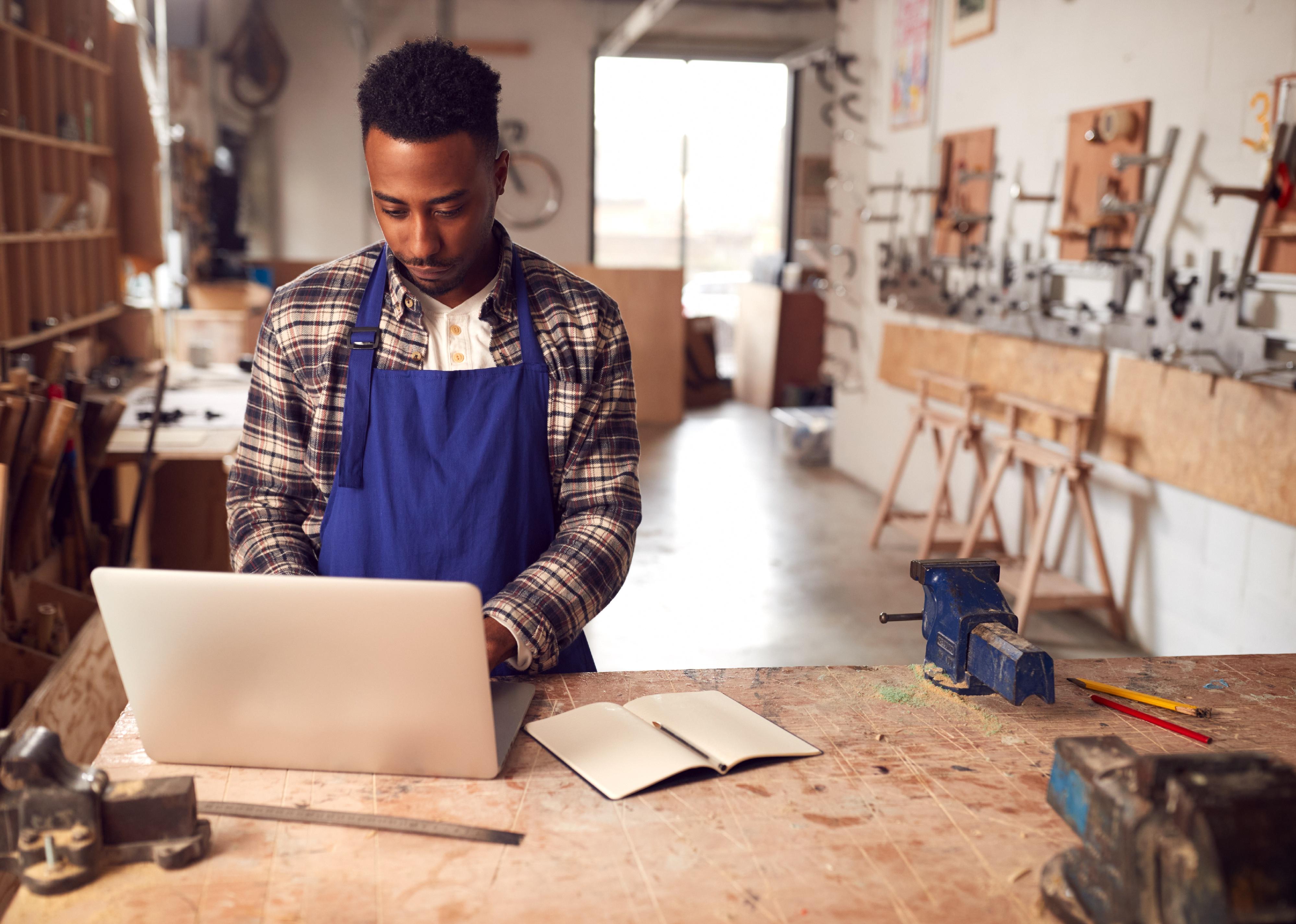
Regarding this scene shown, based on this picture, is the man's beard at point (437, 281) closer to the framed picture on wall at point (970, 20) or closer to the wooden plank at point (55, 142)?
the wooden plank at point (55, 142)

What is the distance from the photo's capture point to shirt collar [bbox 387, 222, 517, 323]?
1.43 meters

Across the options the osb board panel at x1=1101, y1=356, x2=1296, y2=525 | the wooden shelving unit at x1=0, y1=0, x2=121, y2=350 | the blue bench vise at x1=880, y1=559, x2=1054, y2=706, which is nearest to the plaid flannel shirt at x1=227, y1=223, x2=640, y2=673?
the blue bench vise at x1=880, y1=559, x2=1054, y2=706

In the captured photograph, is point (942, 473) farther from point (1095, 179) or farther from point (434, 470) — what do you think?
point (434, 470)

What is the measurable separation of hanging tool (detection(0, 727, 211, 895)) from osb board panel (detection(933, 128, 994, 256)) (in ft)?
13.7

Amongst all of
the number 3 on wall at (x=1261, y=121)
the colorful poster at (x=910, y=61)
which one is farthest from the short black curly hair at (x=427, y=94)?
the colorful poster at (x=910, y=61)

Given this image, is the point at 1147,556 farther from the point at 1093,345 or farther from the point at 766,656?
the point at 766,656

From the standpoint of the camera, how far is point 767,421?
8109 mm

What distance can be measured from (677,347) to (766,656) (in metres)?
4.57

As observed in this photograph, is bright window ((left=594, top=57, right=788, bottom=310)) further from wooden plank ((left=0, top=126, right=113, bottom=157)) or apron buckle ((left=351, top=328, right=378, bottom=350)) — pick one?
apron buckle ((left=351, top=328, right=378, bottom=350))

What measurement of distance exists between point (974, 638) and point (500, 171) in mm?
893

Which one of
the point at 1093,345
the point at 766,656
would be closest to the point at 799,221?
the point at 1093,345

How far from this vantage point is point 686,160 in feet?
32.0

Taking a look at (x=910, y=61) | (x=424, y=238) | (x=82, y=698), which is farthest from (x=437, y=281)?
(x=910, y=61)

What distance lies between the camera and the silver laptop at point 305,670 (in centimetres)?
100
